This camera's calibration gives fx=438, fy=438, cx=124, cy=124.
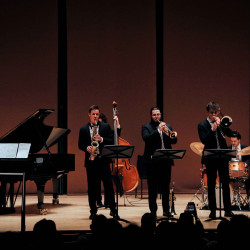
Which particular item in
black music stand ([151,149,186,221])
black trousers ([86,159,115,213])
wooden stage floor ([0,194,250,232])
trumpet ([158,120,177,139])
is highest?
trumpet ([158,120,177,139])

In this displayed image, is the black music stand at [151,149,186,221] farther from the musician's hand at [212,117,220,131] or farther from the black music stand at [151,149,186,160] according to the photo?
the musician's hand at [212,117,220,131]

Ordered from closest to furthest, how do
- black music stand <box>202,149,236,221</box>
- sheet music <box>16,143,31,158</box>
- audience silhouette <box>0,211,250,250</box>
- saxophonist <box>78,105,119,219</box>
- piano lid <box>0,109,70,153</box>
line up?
audience silhouette <box>0,211,250,250</box>, sheet music <box>16,143,31,158</box>, black music stand <box>202,149,236,221</box>, saxophonist <box>78,105,119,219</box>, piano lid <box>0,109,70,153</box>

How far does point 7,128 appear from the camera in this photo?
9.38 m

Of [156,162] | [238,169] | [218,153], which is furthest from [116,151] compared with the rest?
[238,169]

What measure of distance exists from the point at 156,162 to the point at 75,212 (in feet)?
5.19

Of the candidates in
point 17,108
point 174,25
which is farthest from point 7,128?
point 174,25

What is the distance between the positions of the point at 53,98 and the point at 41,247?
7.17m

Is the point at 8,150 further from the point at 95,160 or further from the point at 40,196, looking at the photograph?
the point at 40,196

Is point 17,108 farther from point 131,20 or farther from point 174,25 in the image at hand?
point 174,25

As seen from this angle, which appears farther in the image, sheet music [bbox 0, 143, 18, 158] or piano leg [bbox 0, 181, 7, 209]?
piano leg [bbox 0, 181, 7, 209]

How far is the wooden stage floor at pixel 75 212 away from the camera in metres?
5.09

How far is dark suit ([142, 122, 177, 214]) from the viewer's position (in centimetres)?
568

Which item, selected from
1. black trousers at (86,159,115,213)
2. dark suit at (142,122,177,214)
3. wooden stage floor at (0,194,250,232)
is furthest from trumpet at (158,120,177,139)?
wooden stage floor at (0,194,250,232)

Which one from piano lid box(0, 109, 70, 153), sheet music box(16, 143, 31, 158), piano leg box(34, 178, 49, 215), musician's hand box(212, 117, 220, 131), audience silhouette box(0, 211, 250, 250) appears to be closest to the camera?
audience silhouette box(0, 211, 250, 250)
